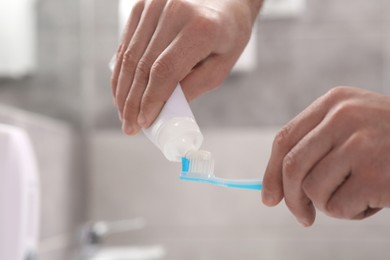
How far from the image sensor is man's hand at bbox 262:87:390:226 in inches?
23.2

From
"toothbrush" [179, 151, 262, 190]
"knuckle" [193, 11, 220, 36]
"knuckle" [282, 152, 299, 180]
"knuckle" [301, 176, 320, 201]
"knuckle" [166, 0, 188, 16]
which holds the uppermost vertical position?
"knuckle" [166, 0, 188, 16]

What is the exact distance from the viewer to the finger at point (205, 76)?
2.64 ft

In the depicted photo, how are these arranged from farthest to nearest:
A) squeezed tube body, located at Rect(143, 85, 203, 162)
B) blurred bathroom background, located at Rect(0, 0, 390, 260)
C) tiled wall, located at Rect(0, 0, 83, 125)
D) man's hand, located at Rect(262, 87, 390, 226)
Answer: blurred bathroom background, located at Rect(0, 0, 390, 260), tiled wall, located at Rect(0, 0, 83, 125), squeezed tube body, located at Rect(143, 85, 203, 162), man's hand, located at Rect(262, 87, 390, 226)

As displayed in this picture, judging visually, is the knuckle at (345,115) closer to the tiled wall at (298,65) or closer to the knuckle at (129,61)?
the knuckle at (129,61)

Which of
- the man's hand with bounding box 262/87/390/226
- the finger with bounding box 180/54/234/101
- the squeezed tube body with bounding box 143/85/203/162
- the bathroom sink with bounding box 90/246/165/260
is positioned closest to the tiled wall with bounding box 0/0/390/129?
the bathroom sink with bounding box 90/246/165/260

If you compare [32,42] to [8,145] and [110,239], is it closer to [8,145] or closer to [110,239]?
[110,239]

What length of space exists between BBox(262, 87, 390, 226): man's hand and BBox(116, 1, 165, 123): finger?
0.21 metres

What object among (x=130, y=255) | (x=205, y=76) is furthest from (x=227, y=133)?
(x=205, y=76)

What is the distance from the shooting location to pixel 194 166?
728 millimetres

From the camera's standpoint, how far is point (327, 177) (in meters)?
0.60

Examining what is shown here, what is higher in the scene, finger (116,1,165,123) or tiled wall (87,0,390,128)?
finger (116,1,165,123)

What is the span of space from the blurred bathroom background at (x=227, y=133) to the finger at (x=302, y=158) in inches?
51.2

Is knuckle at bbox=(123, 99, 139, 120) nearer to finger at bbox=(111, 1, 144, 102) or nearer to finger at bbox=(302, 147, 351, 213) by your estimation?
finger at bbox=(111, 1, 144, 102)

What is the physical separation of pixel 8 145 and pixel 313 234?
1.21 meters
